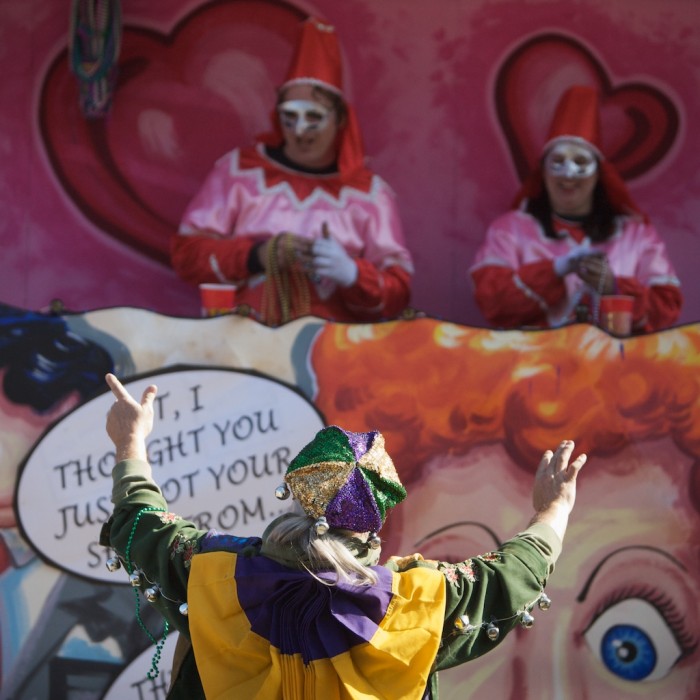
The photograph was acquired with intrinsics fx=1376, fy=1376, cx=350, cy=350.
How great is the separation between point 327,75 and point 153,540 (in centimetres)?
269

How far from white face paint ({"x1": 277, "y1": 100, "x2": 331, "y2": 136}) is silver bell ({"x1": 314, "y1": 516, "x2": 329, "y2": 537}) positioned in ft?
8.70

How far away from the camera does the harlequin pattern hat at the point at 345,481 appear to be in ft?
6.43

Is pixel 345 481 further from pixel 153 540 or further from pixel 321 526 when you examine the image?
A: pixel 153 540

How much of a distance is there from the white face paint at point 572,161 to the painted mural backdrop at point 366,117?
578mm

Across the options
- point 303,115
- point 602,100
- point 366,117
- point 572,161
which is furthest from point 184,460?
point 602,100

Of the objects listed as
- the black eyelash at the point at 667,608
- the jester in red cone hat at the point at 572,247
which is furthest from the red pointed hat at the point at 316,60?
the black eyelash at the point at 667,608

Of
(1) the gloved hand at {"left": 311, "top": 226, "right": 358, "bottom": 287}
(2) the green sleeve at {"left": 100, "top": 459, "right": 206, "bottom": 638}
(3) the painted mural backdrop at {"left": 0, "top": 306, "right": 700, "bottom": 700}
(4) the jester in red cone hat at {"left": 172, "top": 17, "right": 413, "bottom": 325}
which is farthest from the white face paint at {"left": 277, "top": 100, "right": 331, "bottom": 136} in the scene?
(2) the green sleeve at {"left": 100, "top": 459, "right": 206, "bottom": 638}

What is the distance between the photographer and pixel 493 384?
3.74 metres

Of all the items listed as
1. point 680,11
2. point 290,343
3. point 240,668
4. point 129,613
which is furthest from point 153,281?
point 240,668

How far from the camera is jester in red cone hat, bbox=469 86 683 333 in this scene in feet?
14.4

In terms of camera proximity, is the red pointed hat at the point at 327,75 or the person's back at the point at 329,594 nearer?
the person's back at the point at 329,594

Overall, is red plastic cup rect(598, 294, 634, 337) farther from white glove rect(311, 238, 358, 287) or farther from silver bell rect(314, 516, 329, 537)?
silver bell rect(314, 516, 329, 537)

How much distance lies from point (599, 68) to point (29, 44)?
2154 millimetres

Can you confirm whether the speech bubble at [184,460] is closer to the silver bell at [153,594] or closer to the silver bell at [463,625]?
the silver bell at [153,594]
